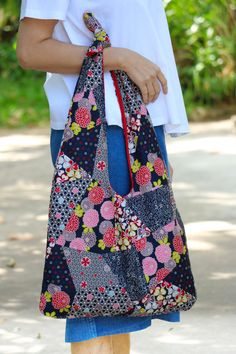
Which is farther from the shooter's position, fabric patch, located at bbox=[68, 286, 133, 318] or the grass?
the grass

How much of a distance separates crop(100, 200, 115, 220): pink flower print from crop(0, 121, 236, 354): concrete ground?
137cm

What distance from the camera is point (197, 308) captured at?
4562 mm

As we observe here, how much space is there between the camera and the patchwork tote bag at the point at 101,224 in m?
2.72

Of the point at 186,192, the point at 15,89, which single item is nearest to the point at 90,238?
the point at 186,192

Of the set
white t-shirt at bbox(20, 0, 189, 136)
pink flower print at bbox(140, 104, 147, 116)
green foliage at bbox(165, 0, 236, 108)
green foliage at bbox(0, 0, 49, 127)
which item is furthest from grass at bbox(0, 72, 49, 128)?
pink flower print at bbox(140, 104, 147, 116)

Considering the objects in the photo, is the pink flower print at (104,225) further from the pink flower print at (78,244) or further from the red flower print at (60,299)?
the red flower print at (60,299)

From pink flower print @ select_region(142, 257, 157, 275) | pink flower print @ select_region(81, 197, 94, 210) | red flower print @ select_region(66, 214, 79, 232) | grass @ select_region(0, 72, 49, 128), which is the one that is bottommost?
pink flower print @ select_region(142, 257, 157, 275)

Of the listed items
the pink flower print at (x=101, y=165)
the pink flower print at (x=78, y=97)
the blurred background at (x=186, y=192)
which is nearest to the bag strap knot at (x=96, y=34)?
the pink flower print at (x=78, y=97)

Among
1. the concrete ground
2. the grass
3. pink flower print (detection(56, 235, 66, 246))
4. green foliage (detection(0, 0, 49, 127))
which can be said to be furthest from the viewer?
the grass

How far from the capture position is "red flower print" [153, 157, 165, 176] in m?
2.79

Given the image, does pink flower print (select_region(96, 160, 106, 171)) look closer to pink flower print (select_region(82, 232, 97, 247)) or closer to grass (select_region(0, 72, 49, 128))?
pink flower print (select_region(82, 232, 97, 247))

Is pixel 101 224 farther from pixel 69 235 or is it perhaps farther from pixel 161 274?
pixel 161 274

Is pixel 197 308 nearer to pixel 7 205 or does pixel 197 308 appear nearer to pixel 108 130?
pixel 108 130

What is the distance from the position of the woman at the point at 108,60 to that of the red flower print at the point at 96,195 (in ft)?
0.19
